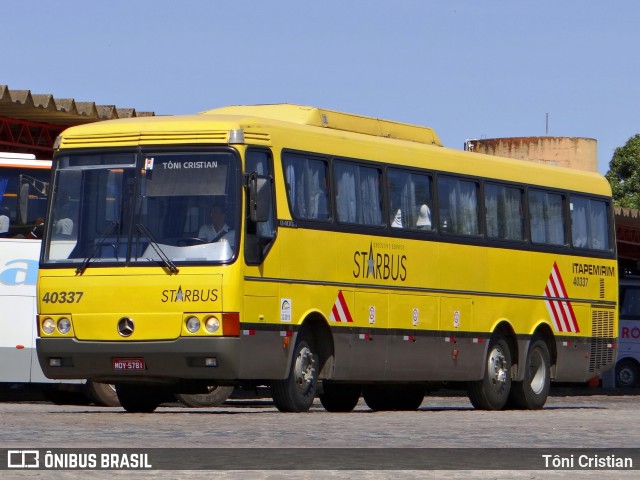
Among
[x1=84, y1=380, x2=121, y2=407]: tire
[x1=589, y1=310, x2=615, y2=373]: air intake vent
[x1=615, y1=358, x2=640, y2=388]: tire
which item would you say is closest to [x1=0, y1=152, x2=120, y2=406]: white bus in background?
[x1=84, y1=380, x2=121, y2=407]: tire

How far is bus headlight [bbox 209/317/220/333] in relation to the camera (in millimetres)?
18328

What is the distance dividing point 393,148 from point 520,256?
3272 millimetres

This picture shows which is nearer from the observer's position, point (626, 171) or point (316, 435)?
point (316, 435)

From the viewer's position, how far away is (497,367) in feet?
78.3

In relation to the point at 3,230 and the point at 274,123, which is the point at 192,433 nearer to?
the point at 274,123

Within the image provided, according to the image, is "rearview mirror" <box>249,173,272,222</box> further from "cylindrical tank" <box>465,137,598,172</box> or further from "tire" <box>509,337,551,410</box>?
"cylindrical tank" <box>465,137,598,172</box>

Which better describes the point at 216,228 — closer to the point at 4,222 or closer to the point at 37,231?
the point at 37,231

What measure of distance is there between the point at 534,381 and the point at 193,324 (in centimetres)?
777

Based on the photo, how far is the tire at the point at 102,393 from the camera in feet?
79.6

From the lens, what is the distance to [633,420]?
19.6 m

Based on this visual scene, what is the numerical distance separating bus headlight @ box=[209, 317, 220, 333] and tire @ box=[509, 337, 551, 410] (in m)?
7.17

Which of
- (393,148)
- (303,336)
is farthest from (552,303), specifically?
(303,336)

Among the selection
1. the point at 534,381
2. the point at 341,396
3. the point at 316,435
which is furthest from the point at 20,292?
the point at 316,435

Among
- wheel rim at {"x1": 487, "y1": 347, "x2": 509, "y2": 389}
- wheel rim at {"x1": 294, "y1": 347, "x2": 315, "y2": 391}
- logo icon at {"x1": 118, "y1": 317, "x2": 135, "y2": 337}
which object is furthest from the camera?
wheel rim at {"x1": 487, "y1": 347, "x2": 509, "y2": 389}
